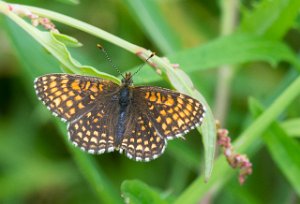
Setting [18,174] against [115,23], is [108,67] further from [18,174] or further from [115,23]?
[18,174]

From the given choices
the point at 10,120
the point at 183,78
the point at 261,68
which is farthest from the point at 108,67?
the point at 183,78

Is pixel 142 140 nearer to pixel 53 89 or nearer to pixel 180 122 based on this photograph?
pixel 180 122

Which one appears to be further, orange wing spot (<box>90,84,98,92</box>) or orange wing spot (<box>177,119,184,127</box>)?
orange wing spot (<box>90,84,98,92</box>)

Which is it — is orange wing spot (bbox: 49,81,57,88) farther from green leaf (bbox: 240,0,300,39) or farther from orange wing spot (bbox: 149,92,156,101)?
green leaf (bbox: 240,0,300,39)

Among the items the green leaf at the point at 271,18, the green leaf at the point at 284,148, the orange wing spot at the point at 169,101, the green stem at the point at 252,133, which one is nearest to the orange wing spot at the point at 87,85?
the orange wing spot at the point at 169,101

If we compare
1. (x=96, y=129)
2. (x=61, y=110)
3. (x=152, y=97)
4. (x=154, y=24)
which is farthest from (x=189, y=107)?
(x=154, y=24)

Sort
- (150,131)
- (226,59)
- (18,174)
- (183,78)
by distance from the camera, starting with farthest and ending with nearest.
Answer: (18,174), (226,59), (150,131), (183,78)

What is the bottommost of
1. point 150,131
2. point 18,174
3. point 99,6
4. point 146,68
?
point 150,131

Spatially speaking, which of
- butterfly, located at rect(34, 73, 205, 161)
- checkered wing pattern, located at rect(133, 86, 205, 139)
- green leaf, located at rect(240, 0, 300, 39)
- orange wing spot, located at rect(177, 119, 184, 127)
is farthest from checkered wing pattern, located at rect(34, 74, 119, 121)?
green leaf, located at rect(240, 0, 300, 39)
